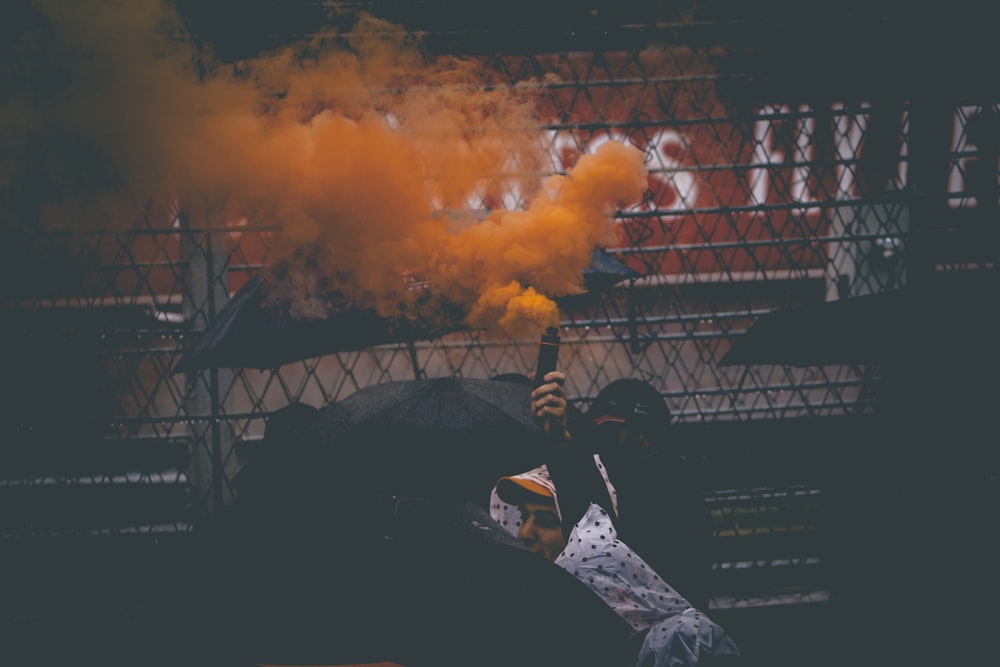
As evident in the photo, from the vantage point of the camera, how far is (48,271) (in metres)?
3.58

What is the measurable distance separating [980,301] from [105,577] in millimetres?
4128

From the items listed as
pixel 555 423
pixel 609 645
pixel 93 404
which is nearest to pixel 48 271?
pixel 93 404

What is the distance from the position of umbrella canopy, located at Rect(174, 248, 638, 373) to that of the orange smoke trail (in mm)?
128

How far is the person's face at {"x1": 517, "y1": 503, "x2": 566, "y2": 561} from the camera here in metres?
2.34

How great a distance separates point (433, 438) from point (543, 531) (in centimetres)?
52

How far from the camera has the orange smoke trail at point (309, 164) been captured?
223 centimetres

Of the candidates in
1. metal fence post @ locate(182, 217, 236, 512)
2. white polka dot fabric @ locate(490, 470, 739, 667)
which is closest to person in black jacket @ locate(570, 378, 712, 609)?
white polka dot fabric @ locate(490, 470, 739, 667)

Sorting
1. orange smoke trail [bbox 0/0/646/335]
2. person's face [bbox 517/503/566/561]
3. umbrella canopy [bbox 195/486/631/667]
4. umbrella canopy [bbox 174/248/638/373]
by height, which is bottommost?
umbrella canopy [bbox 195/486/631/667]

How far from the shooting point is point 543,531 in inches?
92.6

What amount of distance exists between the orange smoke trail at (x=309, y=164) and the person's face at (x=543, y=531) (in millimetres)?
680

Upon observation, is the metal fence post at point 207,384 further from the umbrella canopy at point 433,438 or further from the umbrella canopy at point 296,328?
the umbrella canopy at point 433,438

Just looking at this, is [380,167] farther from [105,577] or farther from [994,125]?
[994,125]

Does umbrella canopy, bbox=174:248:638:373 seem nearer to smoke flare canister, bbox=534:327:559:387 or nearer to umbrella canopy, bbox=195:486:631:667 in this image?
smoke flare canister, bbox=534:327:559:387

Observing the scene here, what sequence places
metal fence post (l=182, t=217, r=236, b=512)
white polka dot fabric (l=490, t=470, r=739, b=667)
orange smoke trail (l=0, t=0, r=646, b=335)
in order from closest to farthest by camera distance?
white polka dot fabric (l=490, t=470, r=739, b=667) < orange smoke trail (l=0, t=0, r=646, b=335) < metal fence post (l=182, t=217, r=236, b=512)
